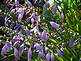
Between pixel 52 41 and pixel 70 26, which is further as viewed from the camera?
pixel 70 26

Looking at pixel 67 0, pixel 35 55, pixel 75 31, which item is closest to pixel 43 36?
pixel 35 55

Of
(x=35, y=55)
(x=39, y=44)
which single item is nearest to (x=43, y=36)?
(x=39, y=44)

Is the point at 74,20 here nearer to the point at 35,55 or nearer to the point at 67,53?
the point at 67,53

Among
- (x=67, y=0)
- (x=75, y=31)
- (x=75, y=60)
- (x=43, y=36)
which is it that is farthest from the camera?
(x=67, y=0)

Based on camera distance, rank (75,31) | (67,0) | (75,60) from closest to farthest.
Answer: (75,60)
(75,31)
(67,0)

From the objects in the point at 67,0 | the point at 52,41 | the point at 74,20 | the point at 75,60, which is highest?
the point at 67,0

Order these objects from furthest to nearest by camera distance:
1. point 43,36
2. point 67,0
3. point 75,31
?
point 67,0, point 75,31, point 43,36

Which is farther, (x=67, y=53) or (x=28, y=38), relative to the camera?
(x=67, y=53)

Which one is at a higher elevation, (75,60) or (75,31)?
(75,31)

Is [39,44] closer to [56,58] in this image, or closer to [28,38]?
[28,38]
